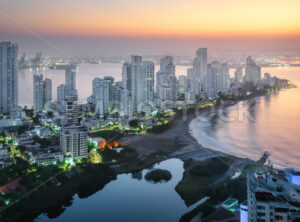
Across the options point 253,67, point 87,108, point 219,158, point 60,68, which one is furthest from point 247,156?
point 60,68

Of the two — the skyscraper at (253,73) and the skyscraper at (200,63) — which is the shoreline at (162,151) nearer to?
the skyscraper at (200,63)

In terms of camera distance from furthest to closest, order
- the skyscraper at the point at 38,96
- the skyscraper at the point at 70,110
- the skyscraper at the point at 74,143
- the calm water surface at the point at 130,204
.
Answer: the skyscraper at the point at 38,96 → the skyscraper at the point at 70,110 → the skyscraper at the point at 74,143 → the calm water surface at the point at 130,204

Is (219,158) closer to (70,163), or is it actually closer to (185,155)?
(185,155)

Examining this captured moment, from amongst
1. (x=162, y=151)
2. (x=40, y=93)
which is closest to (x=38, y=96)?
(x=40, y=93)

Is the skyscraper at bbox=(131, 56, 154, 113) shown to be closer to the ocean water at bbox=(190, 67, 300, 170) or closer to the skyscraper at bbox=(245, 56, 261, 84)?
the ocean water at bbox=(190, 67, 300, 170)

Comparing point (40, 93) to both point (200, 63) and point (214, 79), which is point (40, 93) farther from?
point (200, 63)

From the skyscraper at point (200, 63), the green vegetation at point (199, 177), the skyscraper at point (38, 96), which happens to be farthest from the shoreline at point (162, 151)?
the skyscraper at point (200, 63)
